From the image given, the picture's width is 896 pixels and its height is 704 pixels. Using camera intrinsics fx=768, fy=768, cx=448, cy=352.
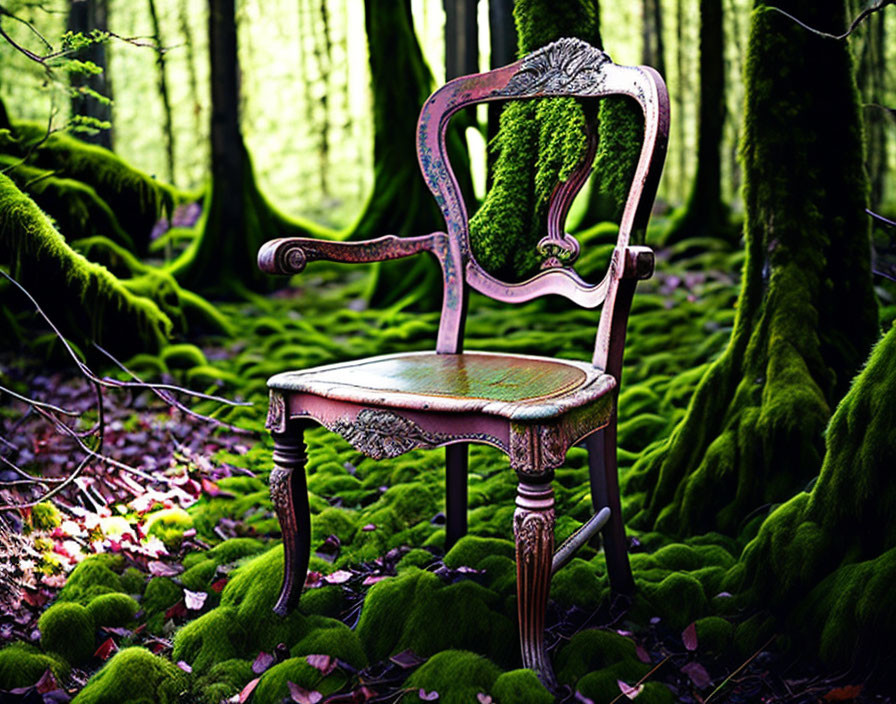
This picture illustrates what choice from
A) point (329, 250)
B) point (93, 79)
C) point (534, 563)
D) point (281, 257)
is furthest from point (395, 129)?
point (534, 563)

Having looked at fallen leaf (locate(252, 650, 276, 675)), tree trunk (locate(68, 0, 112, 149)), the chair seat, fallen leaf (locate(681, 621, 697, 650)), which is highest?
tree trunk (locate(68, 0, 112, 149))

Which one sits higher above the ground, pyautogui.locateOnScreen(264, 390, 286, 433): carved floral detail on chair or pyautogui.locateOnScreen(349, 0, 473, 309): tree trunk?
pyautogui.locateOnScreen(349, 0, 473, 309): tree trunk

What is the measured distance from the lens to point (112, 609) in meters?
2.09

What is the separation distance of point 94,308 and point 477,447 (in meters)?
1.96

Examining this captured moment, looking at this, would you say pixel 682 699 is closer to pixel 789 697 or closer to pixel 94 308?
pixel 789 697

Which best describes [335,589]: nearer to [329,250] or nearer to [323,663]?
[323,663]

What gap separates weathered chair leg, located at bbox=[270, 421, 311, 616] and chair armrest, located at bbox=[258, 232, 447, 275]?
40 centimetres

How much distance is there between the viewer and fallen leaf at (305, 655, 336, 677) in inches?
70.2

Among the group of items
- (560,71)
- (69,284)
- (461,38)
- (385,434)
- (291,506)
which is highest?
(461,38)

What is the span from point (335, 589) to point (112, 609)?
23.7 inches

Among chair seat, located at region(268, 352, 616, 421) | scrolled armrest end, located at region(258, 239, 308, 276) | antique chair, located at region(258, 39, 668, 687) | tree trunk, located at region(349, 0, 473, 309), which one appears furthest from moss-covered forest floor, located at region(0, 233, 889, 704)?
tree trunk, located at region(349, 0, 473, 309)

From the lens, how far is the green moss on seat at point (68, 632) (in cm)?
192

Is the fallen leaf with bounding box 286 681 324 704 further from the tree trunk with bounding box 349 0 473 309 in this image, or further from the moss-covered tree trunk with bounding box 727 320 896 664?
the tree trunk with bounding box 349 0 473 309

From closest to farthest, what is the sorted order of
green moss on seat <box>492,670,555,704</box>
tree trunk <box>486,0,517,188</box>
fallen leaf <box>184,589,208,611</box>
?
green moss on seat <box>492,670,555,704</box> < fallen leaf <box>184,589,208,611</box> < tree trunk <box>486,0,517,188</box>
